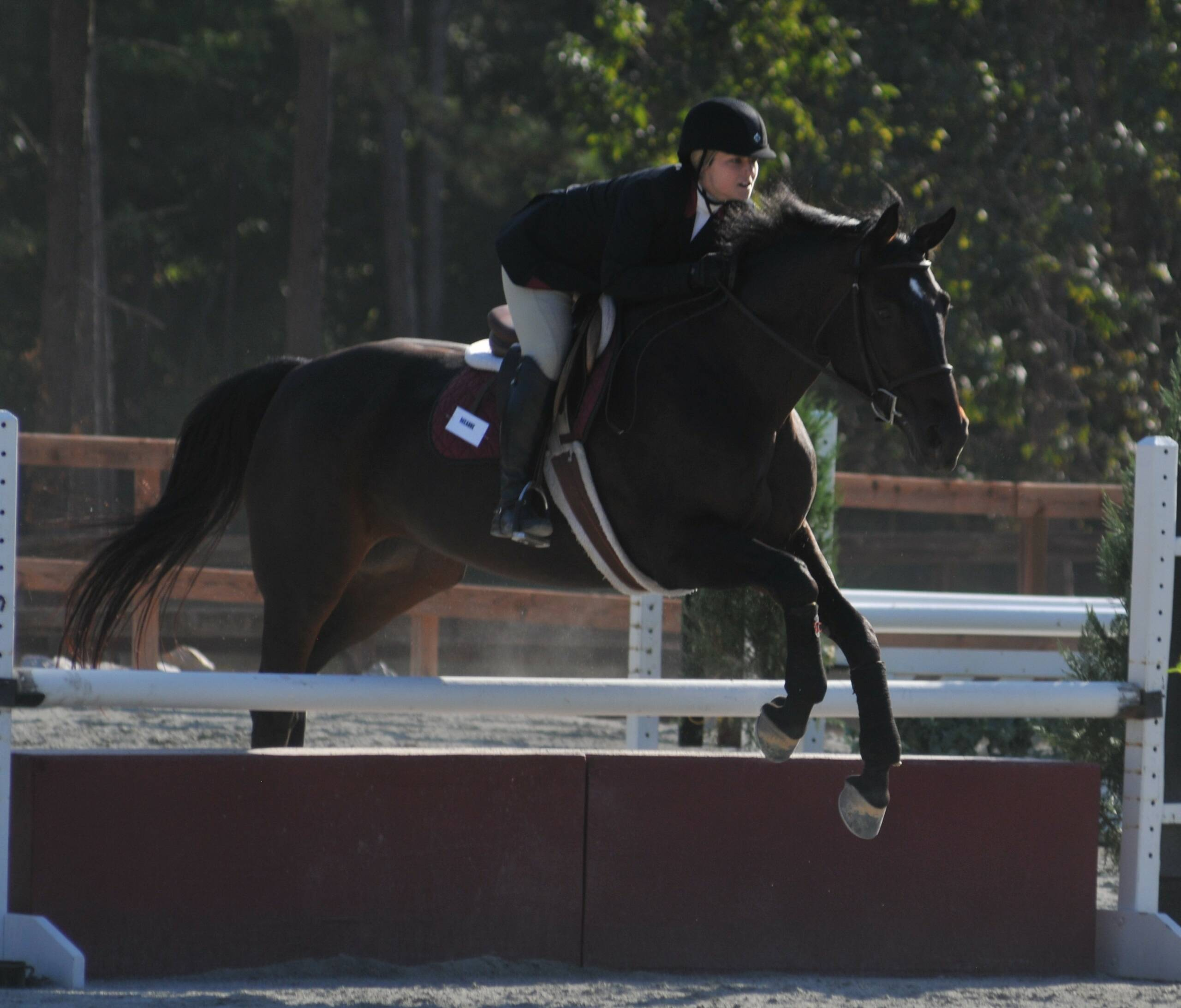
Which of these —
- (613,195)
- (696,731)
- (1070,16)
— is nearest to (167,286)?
(1070,16)

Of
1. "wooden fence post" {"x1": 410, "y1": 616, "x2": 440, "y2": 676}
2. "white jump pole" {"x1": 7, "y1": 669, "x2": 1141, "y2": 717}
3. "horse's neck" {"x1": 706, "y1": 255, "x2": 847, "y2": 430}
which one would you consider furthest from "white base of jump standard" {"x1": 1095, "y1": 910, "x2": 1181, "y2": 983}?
"wooden fence post" {"x1": 410, "y1": 616, "x2": 440, "y2": 676}

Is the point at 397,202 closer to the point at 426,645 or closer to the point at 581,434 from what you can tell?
the point at 426,645

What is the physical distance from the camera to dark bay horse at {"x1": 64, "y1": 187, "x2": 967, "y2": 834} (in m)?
3.45

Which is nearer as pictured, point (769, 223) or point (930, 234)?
point (930, 234)

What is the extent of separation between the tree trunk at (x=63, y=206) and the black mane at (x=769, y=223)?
42.2 feet

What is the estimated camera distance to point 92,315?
17.8 meters

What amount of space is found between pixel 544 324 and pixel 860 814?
141cm

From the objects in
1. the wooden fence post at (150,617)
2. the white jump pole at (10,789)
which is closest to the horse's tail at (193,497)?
the white jump pole at (10,789)

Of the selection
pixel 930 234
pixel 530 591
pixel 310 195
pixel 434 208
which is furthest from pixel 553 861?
pixel 434 208

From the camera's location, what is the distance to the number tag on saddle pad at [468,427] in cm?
400

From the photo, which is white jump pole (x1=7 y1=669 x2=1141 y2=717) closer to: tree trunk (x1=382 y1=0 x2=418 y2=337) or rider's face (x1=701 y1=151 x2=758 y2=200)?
rider's face (x1=701 y1=151 x2=758 y2=200)

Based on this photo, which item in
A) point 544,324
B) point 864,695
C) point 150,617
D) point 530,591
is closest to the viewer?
point 864,695

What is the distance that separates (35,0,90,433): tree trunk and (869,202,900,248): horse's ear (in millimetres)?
13238

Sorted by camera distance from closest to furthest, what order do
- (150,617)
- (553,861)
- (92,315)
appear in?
(553,861), (150,617), (92,315)
